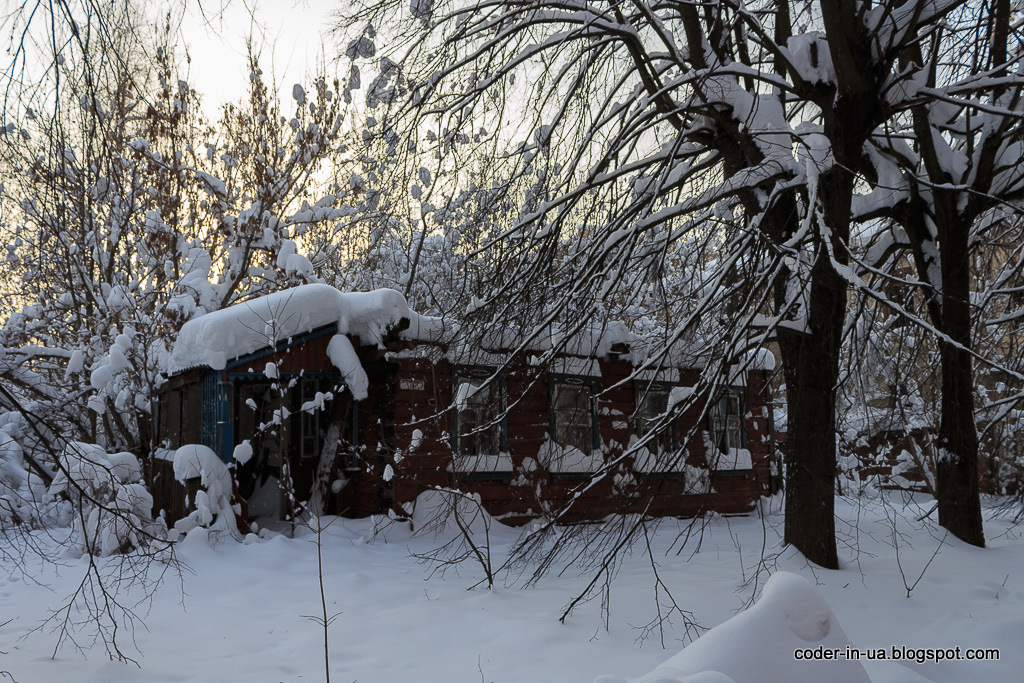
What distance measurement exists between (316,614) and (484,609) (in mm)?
1422

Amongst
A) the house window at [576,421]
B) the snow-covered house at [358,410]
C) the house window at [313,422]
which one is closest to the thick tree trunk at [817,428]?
the snow-covered house at [358,410]

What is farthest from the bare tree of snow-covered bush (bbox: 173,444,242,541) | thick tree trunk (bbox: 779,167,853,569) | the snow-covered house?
snow-covered bush (bbox: 173,444,242,541)

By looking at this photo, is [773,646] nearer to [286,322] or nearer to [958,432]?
[958,432]

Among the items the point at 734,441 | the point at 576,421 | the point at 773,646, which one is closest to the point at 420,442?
the point at 576,421

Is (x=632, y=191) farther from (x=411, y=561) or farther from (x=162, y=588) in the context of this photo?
(x=162, y=588)

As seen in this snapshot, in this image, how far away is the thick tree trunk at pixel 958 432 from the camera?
7.37 metres

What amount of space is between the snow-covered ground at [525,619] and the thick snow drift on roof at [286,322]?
2426mm

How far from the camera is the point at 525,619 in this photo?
5.74 m

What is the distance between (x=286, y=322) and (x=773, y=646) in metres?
7.87

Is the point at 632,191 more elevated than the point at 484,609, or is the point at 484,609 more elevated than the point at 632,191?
the point at 632,191

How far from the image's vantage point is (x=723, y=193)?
5.97 meters

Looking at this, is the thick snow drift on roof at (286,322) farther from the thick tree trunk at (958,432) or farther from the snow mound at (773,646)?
the snow mound at (773,646)

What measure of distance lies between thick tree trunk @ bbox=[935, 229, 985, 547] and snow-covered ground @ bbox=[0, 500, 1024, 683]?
337 millimetres

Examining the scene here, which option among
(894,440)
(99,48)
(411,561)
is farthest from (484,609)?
(894,440)
